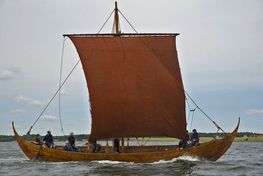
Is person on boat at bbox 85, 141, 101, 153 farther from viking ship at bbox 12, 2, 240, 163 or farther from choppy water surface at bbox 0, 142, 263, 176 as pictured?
choppy water surface at bbox 0, 142, 263, 176

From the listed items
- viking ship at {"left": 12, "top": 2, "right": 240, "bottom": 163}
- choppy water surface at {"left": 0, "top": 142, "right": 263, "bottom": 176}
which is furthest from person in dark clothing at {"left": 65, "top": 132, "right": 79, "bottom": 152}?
choppy water surface at {"left": 0, "top": 142, "right": 263, "bottom": 176}

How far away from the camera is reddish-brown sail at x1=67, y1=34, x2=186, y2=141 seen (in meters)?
32.9

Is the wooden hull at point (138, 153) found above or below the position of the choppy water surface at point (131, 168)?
above

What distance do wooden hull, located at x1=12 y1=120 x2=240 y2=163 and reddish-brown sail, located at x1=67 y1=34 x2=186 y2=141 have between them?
1.77 metres

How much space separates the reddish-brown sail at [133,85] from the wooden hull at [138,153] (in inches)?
69.6

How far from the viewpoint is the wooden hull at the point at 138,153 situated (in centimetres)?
3094

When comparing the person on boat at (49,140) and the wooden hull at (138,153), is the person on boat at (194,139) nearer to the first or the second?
the wooden hull at (138,153)

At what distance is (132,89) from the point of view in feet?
109

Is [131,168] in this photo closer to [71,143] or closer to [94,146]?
[94,146]

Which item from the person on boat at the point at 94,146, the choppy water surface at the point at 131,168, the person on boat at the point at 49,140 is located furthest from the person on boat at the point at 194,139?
the person on boat at the point at 49,140

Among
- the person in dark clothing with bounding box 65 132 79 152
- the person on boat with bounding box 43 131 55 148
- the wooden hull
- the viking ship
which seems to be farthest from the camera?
the person on boat with bounding box 43 131 55 148

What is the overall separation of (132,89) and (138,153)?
4379 millimetres

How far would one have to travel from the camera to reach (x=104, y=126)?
3297 centimetres

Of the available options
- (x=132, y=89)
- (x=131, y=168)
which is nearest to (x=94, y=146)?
(x=132, y=89)
